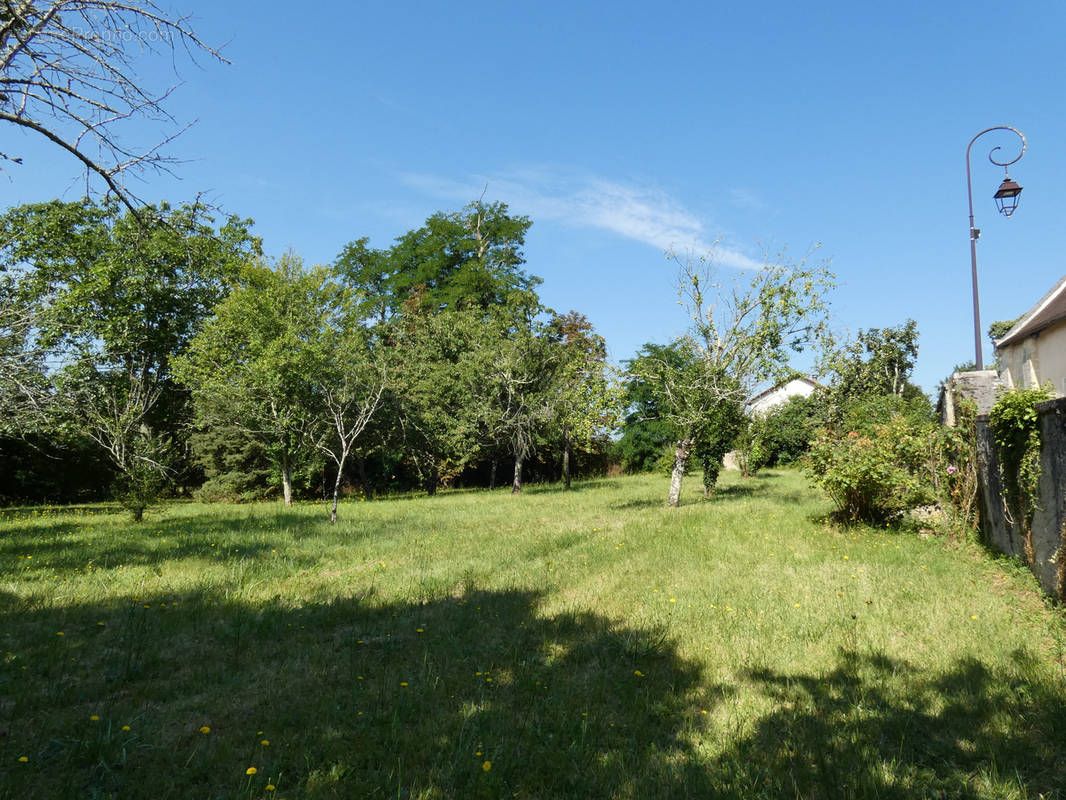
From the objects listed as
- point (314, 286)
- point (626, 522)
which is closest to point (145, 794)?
point (626, 522)

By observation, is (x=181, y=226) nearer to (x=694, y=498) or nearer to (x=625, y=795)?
(x=625, y=795)

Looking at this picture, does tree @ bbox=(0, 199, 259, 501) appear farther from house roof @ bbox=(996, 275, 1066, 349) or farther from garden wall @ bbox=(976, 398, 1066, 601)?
house roof @ bbox=(996, 275, 1066, 349)

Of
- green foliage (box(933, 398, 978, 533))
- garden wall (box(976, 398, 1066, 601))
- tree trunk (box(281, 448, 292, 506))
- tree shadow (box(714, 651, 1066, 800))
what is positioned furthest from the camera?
tree trunk (box(281, 448, 292, 506))

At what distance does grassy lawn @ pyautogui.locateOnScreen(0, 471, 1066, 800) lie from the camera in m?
3.25

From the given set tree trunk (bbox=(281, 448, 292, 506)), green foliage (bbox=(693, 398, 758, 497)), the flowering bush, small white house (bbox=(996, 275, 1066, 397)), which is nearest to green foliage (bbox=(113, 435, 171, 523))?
tree trunk (bbox=(281, 448, 292, 506))

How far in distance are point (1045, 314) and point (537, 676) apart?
24773mm

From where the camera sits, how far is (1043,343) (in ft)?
68.2

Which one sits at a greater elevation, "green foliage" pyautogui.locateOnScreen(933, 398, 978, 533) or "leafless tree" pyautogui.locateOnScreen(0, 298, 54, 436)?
"leafless tree" pyautogui.locateOnScreen(0, 298, 54, 436)

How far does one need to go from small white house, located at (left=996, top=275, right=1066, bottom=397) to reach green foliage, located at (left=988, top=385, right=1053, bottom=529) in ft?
48.4

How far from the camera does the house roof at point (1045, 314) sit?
18688mm

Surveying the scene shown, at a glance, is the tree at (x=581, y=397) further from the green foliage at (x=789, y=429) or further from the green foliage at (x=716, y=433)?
the green foliage at (x=789, y=429)

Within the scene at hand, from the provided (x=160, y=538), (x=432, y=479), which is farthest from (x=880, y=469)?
(x=432, y=479)

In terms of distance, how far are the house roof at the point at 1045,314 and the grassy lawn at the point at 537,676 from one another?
1583 centimetres

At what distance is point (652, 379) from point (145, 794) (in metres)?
14.3
